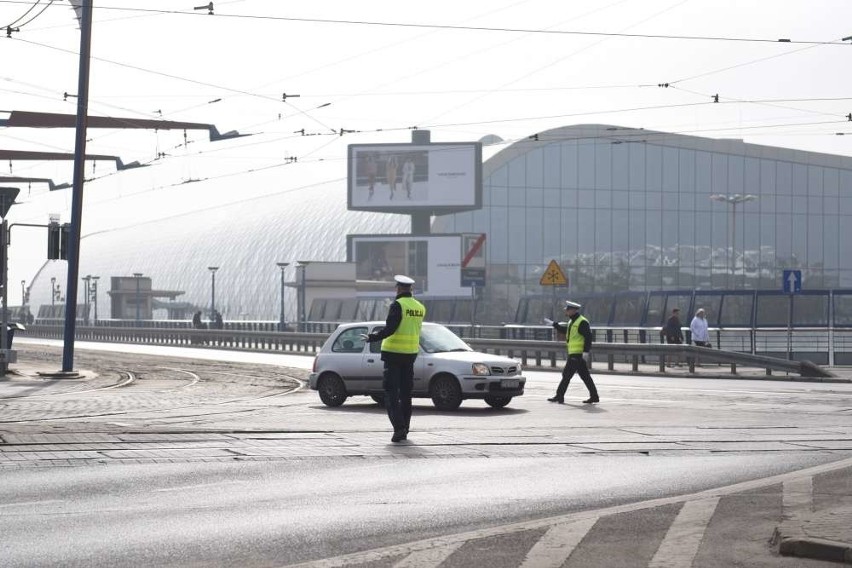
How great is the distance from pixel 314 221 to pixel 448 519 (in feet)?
322

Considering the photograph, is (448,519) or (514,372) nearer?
(448,519)

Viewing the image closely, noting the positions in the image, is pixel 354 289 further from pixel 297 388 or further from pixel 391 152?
pixel 297 388

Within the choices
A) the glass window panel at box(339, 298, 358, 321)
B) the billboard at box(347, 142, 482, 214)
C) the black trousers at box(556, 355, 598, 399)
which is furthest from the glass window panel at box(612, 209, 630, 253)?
the black trousers at box(556, 355, 598, 399)

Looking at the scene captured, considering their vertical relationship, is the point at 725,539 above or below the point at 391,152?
below

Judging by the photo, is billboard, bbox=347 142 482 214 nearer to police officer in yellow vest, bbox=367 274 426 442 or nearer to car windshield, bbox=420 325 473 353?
car windshield, bbox=420 325 473 353

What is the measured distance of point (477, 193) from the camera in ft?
266

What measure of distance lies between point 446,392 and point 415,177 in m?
62.5

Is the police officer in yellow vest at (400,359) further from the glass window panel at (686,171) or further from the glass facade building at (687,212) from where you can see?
the glass window panel at (686,171)

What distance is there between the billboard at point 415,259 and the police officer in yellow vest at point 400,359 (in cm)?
6462

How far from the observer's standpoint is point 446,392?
67.6ft

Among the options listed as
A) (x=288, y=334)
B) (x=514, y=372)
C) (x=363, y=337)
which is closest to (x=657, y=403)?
(x=514, y=372)

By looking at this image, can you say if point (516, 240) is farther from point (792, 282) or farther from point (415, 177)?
point (792, 282)

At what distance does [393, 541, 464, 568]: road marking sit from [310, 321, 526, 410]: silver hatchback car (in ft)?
41.5

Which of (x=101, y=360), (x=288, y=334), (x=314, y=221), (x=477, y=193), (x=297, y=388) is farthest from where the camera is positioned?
(x=314, y=221)
